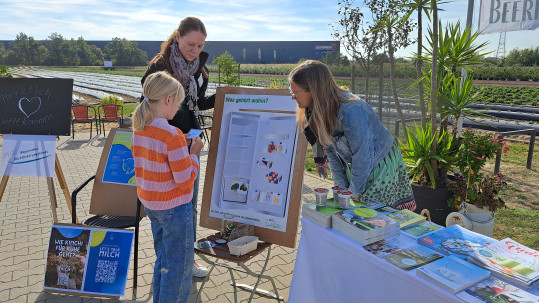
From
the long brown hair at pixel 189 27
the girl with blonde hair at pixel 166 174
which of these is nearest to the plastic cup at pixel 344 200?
the girl with blonde hair at pixel 166 174

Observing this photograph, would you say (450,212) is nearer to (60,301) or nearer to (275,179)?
(275,179)

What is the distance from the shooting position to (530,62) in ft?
107

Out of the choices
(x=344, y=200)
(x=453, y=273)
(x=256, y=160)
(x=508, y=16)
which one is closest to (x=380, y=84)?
(x=508, y=16)


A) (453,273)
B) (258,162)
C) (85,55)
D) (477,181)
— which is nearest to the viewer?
(453,273)

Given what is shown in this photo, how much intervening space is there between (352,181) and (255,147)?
824 millimetres

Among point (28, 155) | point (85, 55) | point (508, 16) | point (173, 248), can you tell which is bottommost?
point (173, 248)

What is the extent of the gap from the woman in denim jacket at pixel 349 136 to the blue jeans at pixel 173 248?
98 cm

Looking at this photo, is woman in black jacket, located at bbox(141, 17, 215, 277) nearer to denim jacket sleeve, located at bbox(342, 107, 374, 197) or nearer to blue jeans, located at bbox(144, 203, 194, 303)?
blue jeans, located at bbox(144, 203, 194, 303)

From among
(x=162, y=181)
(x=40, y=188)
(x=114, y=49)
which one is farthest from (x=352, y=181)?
(x=114, y=49)

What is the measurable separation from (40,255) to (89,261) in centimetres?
127

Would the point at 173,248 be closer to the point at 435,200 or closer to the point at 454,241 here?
the point at 454,241

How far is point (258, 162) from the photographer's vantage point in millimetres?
2723

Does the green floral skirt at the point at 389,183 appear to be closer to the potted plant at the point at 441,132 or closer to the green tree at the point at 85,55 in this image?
the potted plant at the point at 441,132

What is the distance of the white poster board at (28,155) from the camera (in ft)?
11.6
